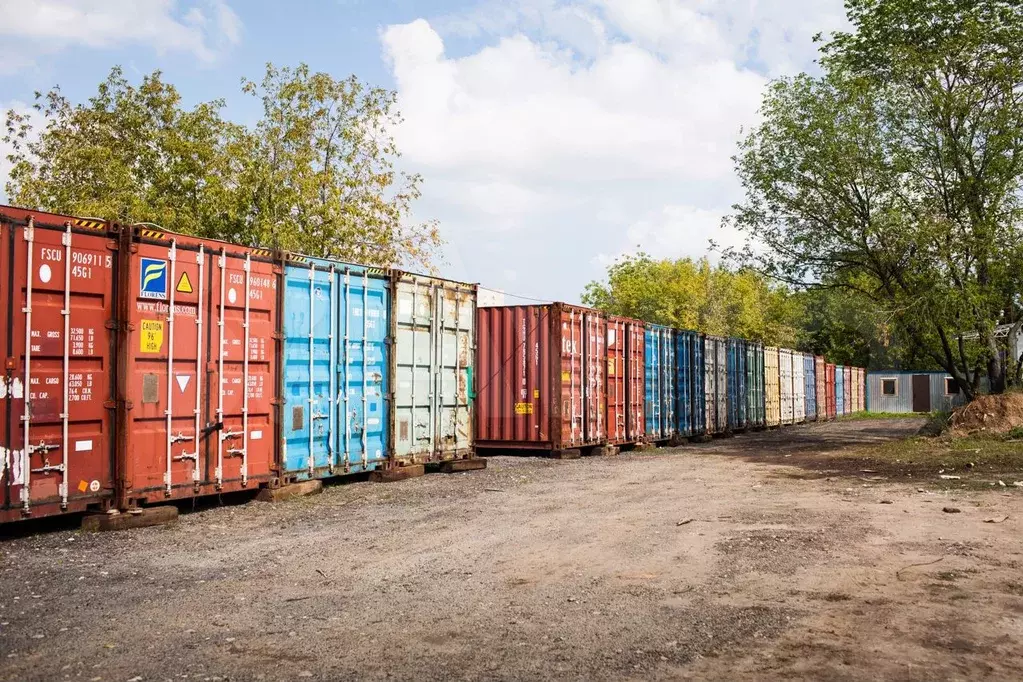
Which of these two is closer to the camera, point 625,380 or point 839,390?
point 625,380

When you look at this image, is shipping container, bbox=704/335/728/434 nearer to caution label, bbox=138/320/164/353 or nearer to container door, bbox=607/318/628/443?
container door, bbox=607/318/628/443

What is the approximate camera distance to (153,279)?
9.94 m

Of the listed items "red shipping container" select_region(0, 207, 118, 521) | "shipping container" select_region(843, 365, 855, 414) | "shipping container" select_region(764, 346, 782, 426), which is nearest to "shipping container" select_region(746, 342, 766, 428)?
"shipping container" select_region(764, 346, 782, 426)

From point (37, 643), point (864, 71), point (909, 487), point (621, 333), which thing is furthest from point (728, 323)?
point (37, 643)

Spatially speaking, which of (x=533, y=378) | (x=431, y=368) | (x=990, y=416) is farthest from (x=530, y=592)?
(x=990, y=416)

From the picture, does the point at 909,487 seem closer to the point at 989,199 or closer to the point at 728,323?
the point at 989,199

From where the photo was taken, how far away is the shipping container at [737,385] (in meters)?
29.1

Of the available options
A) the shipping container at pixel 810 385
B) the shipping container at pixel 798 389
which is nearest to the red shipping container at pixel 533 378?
the shipping container at pixel 798 389

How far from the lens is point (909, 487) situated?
514 inches

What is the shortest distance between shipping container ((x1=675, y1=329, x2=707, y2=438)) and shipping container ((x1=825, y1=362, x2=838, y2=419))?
68.0ft

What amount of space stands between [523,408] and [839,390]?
34257mm

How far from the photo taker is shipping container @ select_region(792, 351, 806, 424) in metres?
37.5

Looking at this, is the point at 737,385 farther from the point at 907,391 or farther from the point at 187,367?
the point at 907,391

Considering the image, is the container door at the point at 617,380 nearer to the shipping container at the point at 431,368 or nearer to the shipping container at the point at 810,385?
the shipping container at the point at 431,368
